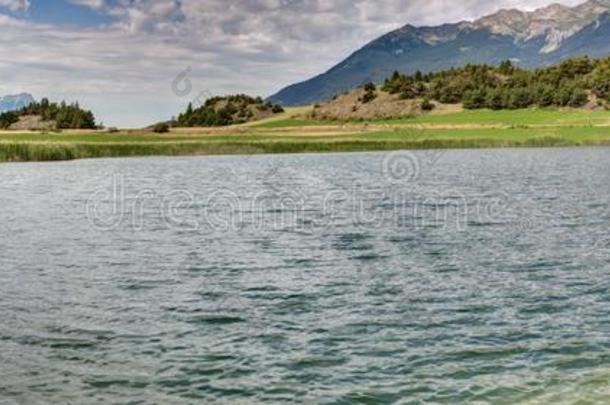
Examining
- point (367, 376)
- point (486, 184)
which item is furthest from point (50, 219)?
point (486, 184)

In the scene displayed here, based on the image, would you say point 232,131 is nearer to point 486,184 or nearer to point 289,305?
point 486,184

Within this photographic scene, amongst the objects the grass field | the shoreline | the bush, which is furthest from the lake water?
the bush

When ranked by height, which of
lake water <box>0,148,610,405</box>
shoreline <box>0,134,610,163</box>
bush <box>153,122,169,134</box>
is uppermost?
bush <box>153,122,169,134</box>

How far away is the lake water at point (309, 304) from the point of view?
47.0ft

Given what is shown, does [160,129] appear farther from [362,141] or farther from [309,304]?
[309,304]

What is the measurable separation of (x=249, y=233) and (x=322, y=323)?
16750 mm

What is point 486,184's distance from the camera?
61156 mm

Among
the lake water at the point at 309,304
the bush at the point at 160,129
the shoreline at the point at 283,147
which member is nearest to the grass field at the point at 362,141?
the shoreline at the point at 283,147

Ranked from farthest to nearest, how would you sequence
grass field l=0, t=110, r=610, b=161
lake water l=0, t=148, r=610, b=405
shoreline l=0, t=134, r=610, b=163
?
shoreline l=0, t=134, r=610, b=163 → grass field l=0, t=110, r=610, b=161 → lake water l=0, t=148, r=610, b=405

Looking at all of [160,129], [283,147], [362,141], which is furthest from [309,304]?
[160,129]

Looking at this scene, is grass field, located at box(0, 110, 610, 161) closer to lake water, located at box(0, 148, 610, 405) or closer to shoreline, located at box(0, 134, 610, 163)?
shoreline, located at box(0, 134, 610, 163)

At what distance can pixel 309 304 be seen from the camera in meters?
20.6

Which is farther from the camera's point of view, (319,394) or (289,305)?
(289,305)

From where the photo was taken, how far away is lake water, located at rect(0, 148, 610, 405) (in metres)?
14.3
